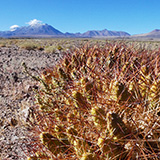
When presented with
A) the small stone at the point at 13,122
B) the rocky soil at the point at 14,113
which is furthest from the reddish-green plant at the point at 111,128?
the small stone at the point at 13,122

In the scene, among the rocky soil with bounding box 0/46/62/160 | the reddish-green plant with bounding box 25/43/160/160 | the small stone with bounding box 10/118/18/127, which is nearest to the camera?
the reddish-green plant with bounding box 25/43/160/160

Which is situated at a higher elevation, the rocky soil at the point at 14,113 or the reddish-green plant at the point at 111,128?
the reddish-green plant at the point at 111,128

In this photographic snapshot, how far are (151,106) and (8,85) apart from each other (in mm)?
4689

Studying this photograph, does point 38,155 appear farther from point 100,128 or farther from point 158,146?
point 158,146

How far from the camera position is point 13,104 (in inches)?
172

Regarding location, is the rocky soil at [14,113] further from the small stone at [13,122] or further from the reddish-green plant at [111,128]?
the reddish-green plant at [111,128]

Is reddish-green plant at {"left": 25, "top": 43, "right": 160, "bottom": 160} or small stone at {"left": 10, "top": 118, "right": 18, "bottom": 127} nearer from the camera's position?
reddish-green plant at {"left": 25, "top": 43, "right": 160, "bottom": 160}

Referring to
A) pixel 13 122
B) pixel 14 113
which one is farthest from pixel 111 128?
pixel 14 113

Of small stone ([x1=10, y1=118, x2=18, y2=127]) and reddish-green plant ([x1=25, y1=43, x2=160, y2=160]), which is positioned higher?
reddish-green plant ([x1=25, y1=43, x2=160, y2=160])

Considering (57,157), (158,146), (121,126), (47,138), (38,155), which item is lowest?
(38,155)

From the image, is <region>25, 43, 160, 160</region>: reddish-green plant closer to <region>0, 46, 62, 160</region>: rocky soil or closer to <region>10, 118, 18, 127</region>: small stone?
<region>0, 46, 62, 160</region>: rocky soil

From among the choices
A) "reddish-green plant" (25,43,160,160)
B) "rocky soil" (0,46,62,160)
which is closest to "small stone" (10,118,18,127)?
"rocky soil" (0,46,62,160)

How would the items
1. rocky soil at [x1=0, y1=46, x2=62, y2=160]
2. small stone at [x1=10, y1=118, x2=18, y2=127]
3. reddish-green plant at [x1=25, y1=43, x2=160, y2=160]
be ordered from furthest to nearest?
1. small stone at [x1=10, y1=118, x2=18, y2=127]
2. rocky soil at [x1=0, y1=46, x2=62, y2=160]
3. reddish-green plant at [x1=25, y1=43, x2=160, y2=160]

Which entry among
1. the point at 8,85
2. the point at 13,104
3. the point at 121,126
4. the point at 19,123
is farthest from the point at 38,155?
the point at 8,85
